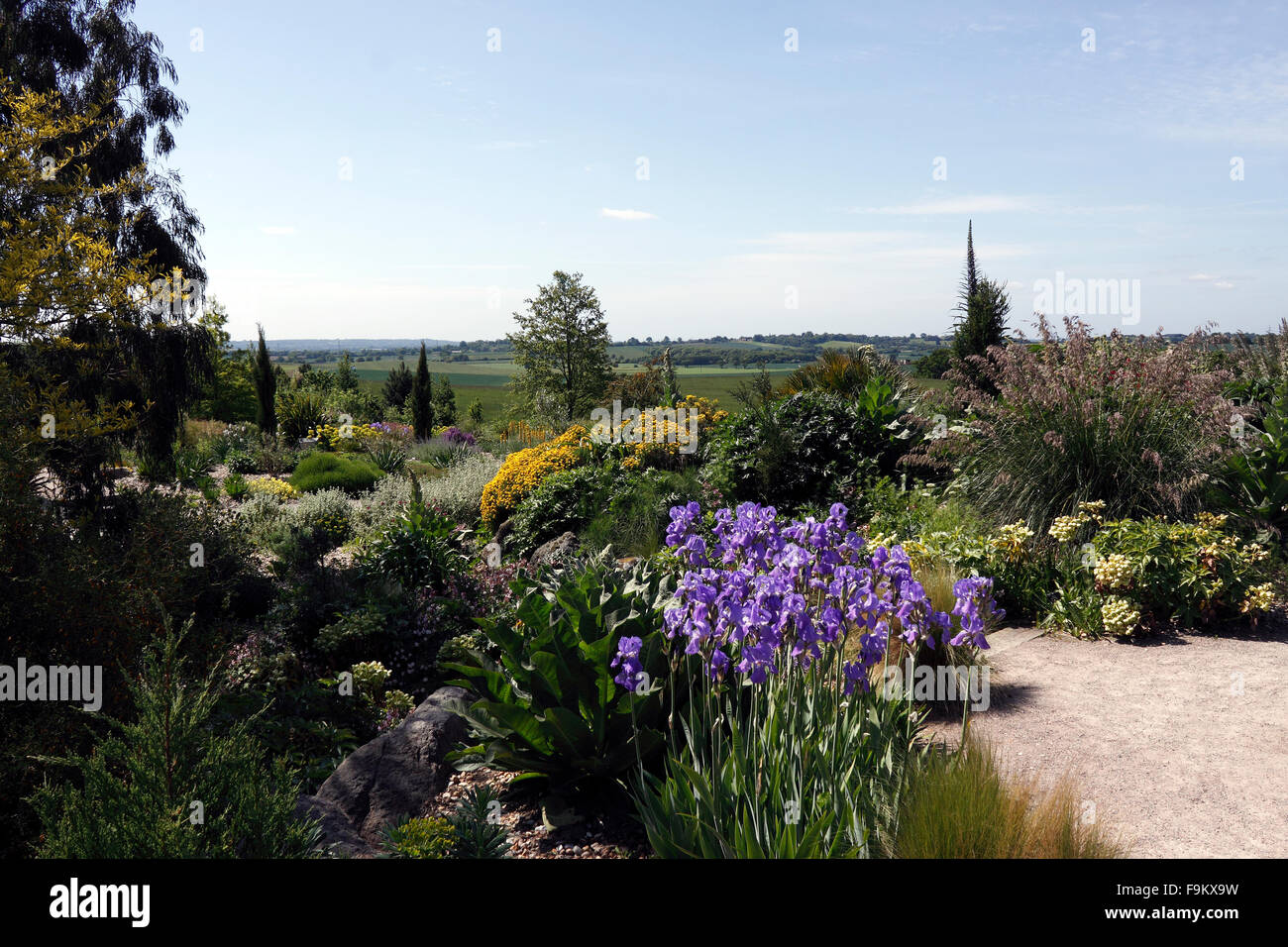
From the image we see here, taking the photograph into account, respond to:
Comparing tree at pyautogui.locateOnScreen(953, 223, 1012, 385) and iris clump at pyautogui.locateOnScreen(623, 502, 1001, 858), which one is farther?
tree at pyautogui.locateOnScreen(953, 223, 1012, 385)

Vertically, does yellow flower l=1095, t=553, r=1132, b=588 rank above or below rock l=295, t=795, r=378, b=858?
above

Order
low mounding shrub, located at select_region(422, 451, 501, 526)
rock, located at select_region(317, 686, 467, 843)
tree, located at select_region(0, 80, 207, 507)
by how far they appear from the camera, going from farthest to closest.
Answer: low mounding shrub, located at select_region(422, 451, 501, 526), tree, located at select_region(0, 80, 207, 507), rock, located at select_region(317, 686, 467, 843)

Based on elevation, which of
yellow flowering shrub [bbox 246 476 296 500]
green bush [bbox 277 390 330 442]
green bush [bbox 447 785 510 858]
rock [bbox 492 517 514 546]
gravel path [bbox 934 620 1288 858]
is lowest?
gravel path [bbox 934 620 1288 858]

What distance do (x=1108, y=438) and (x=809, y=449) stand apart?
3.19m

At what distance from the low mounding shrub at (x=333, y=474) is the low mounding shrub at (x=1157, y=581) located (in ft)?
38.8

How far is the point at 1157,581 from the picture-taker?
19.0ft

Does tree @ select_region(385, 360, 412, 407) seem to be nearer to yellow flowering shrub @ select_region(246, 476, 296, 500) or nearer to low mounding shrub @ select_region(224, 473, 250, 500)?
yellow flowering shrub @ select_region(246, 476, 296, 500)

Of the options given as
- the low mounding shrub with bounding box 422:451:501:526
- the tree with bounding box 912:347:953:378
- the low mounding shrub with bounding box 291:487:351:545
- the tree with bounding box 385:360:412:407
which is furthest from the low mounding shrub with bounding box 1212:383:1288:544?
the tree with bounding box 385:360:412:407

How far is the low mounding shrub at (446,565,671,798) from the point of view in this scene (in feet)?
11.0

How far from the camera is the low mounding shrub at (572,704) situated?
3346mm

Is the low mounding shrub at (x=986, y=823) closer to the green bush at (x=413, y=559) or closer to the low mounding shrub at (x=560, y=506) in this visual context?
the green bush at (x=413, y=559)

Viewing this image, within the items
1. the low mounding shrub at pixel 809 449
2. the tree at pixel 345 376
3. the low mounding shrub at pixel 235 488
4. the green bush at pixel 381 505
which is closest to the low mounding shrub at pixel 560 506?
the low mounding shrub at pixel 809 449

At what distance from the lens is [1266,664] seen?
513cm

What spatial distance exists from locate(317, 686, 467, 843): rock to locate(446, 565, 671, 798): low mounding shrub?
0.61ft
